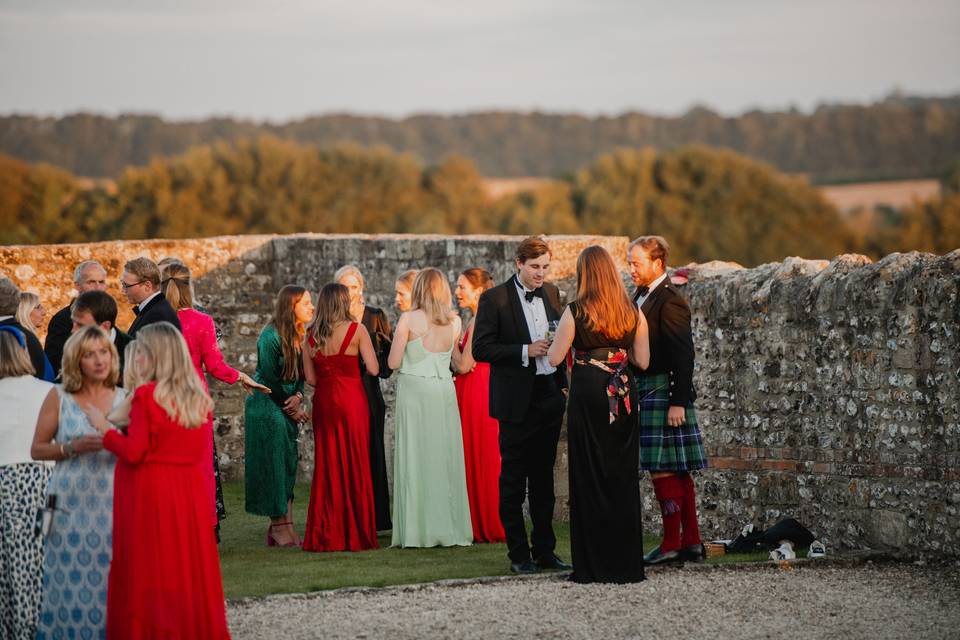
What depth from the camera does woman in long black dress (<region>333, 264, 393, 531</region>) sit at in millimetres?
9281

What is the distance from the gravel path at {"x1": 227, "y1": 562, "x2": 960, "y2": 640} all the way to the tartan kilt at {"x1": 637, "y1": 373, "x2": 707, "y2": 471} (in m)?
0.60

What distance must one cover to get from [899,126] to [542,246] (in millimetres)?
80065

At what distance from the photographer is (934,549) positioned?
23.9ft

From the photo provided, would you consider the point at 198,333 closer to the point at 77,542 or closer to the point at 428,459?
the point at 428,459

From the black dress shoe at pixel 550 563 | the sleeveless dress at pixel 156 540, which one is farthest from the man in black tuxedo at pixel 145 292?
the black dress shoe at pixel 550 563

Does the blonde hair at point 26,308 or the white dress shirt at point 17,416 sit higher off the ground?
the blonde hair at point 26,308

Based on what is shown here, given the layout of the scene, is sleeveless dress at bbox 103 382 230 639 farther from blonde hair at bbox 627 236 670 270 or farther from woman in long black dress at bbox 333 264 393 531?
woman in long black dress at bbox 333 264 393 531

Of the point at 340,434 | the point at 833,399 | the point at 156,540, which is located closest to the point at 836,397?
the point at 833,399

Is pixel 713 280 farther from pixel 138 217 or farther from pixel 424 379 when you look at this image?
pixel 138 217

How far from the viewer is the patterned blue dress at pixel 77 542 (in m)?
5.74

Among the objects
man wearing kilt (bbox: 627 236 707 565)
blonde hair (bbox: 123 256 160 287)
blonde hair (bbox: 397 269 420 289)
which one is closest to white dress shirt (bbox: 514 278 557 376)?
man wearing kilt (bbox: 627 236 707 565)

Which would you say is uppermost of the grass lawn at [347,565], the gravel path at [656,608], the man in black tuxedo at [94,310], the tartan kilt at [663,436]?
the man in black tuxedo at [94,310]

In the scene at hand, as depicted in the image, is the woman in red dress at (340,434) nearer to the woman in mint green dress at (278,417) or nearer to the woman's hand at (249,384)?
the woman in mint green dress at (278,417)

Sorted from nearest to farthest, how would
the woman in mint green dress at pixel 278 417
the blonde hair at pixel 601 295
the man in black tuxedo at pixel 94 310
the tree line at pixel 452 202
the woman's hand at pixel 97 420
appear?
the woman's hand at pixel 97 420
the man in black tuxedo at pixel 94 310
the blonde hair at pixel 601 295
the woman in mint green dress at pixel 278 417
the tree line at pixel 452 202
